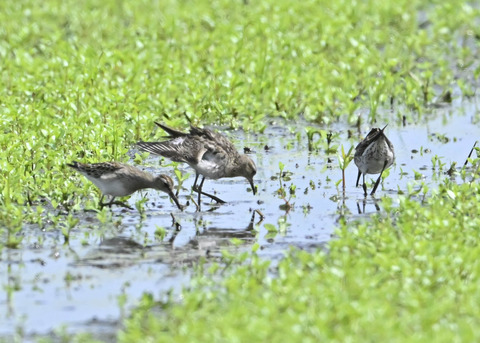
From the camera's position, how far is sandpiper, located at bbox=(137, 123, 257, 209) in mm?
11781

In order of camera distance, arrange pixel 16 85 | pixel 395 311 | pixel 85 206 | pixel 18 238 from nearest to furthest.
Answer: pixel 395 311
pixel 18 238
pixel 85 206
pixel 16 85

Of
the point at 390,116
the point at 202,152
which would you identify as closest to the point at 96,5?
the point at 390,116

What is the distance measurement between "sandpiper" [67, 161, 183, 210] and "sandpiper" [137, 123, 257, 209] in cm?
69

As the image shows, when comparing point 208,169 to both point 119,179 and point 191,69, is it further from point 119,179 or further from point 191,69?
point 191,69

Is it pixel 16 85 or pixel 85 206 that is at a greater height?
pixel 16 85

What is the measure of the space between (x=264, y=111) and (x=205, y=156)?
2878 mm

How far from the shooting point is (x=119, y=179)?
10812 millimetres

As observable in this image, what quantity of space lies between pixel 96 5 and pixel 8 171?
9.58 m

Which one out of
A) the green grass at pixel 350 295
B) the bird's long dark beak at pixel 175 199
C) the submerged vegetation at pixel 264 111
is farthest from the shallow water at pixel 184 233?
the green grass at pixel 350 295

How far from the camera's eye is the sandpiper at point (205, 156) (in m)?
11.8

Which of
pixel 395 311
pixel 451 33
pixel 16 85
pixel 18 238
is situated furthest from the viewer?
pixel 451 33

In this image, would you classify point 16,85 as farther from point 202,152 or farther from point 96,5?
point 96,5

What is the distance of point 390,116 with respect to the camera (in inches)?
597

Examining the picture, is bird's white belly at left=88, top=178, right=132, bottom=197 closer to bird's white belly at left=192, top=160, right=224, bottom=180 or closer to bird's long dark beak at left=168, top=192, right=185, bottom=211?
bird's long dark beak at left=168, top=192, right=185, bottom=211
